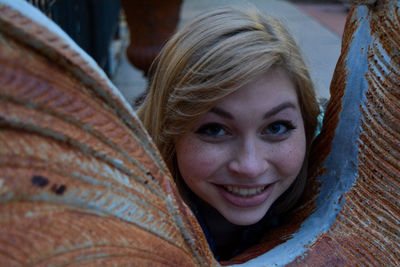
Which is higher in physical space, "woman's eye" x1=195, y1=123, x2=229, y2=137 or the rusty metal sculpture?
the rusty metal sculpture

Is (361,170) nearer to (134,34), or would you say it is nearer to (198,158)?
(198,158)

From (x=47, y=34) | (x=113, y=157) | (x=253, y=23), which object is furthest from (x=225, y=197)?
(x=47, y=34)

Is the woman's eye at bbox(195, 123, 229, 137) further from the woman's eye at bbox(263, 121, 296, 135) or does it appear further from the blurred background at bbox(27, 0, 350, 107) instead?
the blurred background at bbox(27, 0, 350, 107)

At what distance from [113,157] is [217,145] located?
1.39 feet

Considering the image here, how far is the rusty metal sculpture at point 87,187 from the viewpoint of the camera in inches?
19.3

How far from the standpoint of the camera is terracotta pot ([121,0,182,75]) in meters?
2.88

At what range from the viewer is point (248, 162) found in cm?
94

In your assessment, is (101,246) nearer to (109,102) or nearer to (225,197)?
(109,102)

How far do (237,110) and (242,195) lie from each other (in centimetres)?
21

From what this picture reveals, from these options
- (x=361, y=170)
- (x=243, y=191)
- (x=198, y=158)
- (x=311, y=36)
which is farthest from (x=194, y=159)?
(x=311, y=36)

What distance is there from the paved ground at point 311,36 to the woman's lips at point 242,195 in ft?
4.29

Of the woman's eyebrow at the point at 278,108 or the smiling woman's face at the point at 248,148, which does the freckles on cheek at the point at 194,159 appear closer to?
the smiling woman's face at the point at 248,148

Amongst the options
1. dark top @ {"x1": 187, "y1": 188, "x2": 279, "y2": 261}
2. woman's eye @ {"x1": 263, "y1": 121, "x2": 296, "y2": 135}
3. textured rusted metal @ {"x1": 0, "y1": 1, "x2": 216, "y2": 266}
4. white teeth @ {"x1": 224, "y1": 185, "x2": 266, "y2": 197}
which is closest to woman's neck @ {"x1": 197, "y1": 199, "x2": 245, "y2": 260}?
dark top @ {"x1": 187, "y1": 188, "x2": 279, "y2": 261}

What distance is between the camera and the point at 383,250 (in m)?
0.90
